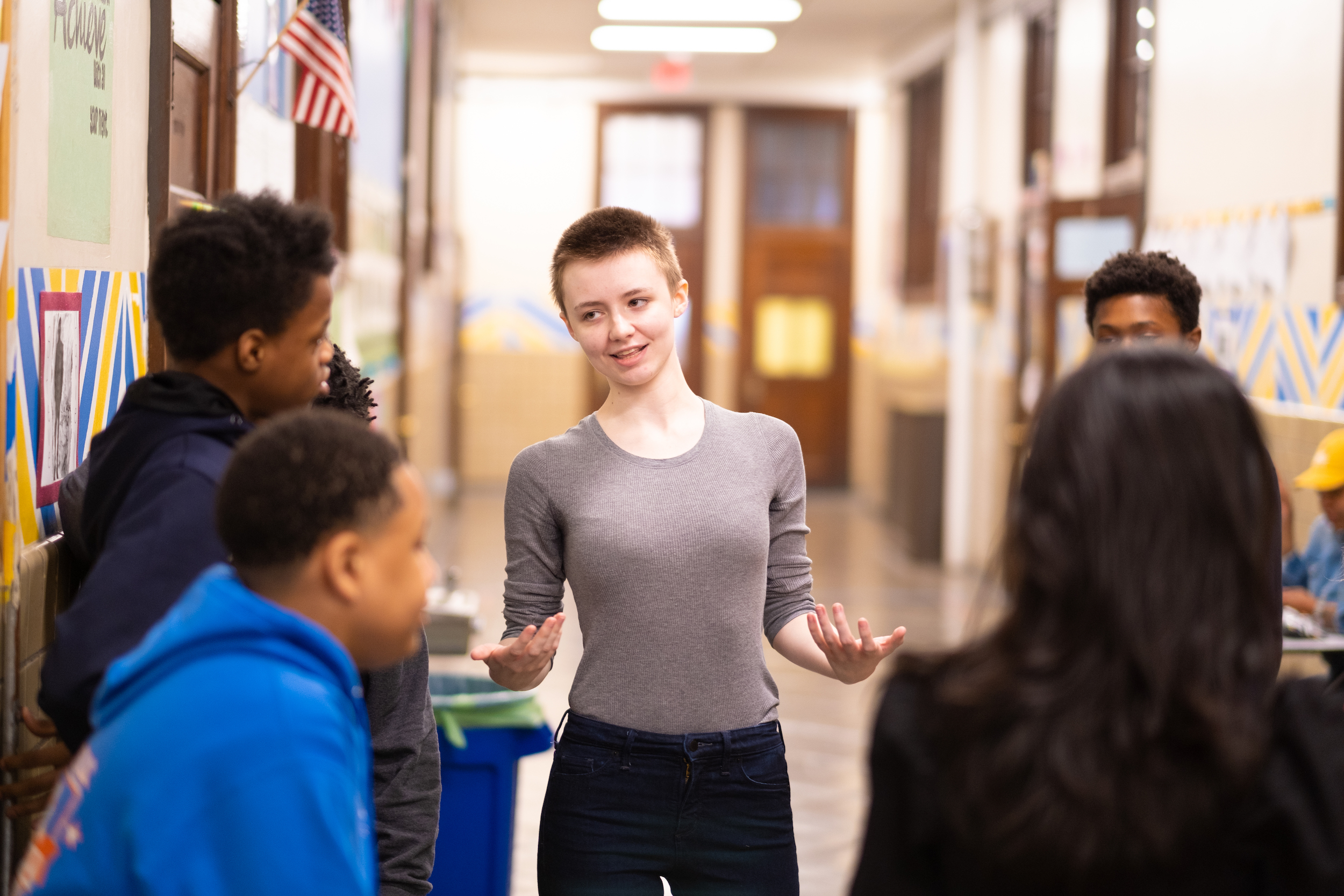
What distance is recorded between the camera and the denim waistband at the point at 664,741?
1.83 m

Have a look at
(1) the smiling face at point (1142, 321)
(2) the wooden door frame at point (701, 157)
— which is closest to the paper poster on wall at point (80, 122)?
(1) the smiling face at point (1142, 321)

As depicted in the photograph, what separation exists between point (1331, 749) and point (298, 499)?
0.89 m

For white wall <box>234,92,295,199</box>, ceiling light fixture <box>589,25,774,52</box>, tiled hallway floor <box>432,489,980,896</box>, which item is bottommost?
tiled hallway floor <box>432,489,980,896</box>

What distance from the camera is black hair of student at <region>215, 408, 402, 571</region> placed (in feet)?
3.85

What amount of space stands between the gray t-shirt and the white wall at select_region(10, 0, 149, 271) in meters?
0.72

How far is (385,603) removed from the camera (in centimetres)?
121

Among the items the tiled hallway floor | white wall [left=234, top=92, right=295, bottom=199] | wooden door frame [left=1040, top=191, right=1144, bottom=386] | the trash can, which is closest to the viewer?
the trash can

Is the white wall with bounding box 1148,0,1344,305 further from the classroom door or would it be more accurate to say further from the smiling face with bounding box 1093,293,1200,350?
the classroom door

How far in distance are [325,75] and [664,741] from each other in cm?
233

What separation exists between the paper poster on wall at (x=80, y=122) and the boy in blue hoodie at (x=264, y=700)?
2.99ft

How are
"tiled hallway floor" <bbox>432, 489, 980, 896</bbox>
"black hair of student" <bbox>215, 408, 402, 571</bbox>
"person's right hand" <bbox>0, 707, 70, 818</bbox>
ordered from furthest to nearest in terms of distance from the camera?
"tiled hallway floor" <bbox>432, 489, 980, 896</bbox>, "person's right hand" <bbox>0, 707, 70, 818</bbox>, "black hair of student" <bbox>215, 408, 402, 571</bbox>

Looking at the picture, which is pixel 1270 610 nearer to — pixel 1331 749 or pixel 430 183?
pixel 1331 749

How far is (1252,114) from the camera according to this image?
549 centimetres

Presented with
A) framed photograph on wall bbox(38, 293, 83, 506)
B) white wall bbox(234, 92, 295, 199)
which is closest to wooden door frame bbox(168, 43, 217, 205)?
white wall bbox(234, 92, 295, 199)
